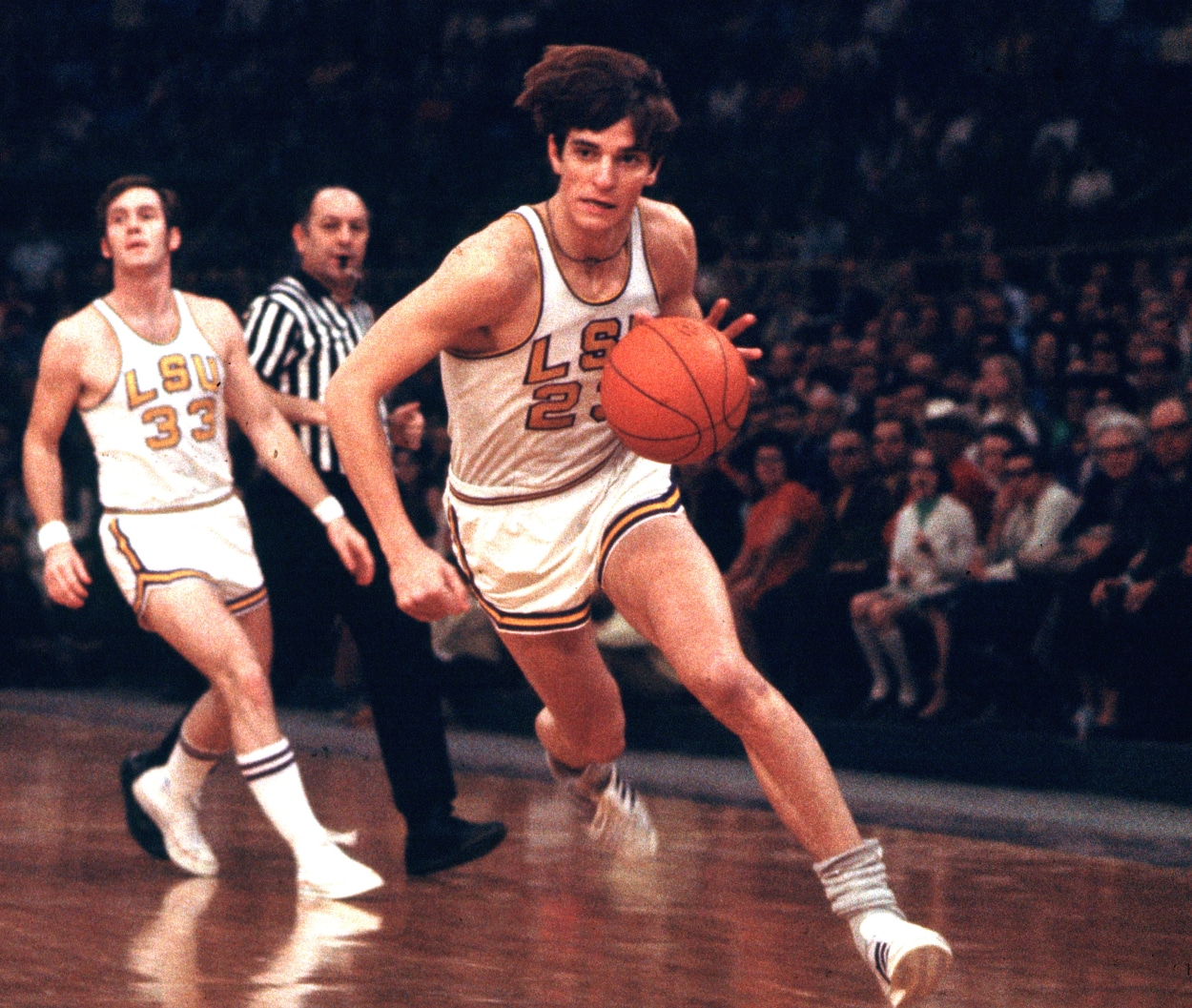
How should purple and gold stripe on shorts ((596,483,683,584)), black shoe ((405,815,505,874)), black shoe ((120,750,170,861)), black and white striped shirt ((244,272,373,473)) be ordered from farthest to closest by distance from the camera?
black shoe ((120,750,170,861)), black and white striped shirt ((244,272,373,473)), black shoe ((405,815,505,874)), purple and gold stripe on shorts ((596,483,683,584))

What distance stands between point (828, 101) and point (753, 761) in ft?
37.1

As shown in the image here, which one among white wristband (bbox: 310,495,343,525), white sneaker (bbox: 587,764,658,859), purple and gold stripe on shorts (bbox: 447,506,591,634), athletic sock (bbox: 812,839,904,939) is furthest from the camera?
white wristband (bbox: 310,495,343,525)

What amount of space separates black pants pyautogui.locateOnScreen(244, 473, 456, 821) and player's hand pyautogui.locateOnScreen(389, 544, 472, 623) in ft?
6.17

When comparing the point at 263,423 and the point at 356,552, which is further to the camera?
the point at 263,423

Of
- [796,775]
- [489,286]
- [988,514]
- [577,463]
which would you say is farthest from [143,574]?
[988,514]

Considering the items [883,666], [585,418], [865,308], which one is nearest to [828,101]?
[865,308]

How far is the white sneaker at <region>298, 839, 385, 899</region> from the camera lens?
5.38 m

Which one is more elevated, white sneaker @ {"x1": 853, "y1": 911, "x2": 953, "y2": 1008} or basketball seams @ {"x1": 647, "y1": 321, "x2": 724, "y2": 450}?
basketball seams @ {"x1": 647, "y1": 321, "x2": 724, "y2": 450}

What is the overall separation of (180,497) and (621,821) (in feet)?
5.33

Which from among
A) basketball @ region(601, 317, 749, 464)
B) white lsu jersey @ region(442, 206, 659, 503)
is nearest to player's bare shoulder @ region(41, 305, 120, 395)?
white lsu jersey @ region(442, 206, 659, 503)

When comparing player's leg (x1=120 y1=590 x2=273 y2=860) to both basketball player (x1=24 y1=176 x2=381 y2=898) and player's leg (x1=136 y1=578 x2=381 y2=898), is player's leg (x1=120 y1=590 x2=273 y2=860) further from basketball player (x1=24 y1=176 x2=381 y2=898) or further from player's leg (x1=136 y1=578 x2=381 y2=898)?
player's leg (x1=136 y1=578 x2=381 y2=898)

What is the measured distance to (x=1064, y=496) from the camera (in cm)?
837

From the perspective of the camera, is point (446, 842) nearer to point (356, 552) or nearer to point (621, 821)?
point (621, 821)

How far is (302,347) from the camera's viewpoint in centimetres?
604
